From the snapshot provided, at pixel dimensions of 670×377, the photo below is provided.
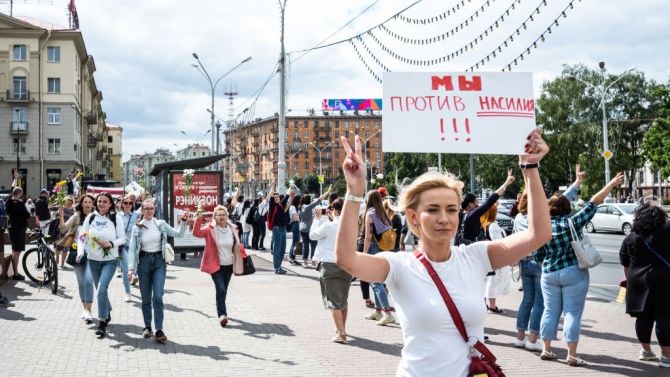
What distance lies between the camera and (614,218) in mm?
28609

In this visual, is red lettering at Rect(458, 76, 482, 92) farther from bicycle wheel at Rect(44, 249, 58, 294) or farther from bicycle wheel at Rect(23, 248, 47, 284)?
bicycle wheel at Rect(23, 248, 47, 284)

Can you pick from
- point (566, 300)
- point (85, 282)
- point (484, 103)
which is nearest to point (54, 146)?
point (85, 282)

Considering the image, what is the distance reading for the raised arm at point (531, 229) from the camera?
299cm

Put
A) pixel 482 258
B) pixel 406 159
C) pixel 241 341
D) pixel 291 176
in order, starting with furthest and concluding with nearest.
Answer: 1. pixel 291 176
2. pixel 406 159
3. pixel 241 341
4. pixel 482 258

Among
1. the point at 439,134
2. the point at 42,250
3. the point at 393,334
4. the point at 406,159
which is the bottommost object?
the point at 393,334

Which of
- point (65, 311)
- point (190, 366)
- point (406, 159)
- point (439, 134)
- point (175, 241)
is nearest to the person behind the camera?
point (439, 134)

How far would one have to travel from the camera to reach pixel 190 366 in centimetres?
677

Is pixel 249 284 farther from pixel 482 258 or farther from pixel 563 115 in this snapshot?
pixel 563 115

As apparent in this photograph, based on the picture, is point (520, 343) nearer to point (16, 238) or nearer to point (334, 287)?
point (334, 287)

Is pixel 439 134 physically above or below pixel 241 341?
above

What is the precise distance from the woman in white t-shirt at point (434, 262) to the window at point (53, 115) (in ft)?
202

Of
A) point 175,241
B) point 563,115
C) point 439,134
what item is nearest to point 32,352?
point 439,134

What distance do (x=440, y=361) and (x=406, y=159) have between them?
106237 mm

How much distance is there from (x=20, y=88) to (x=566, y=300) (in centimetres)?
6003
